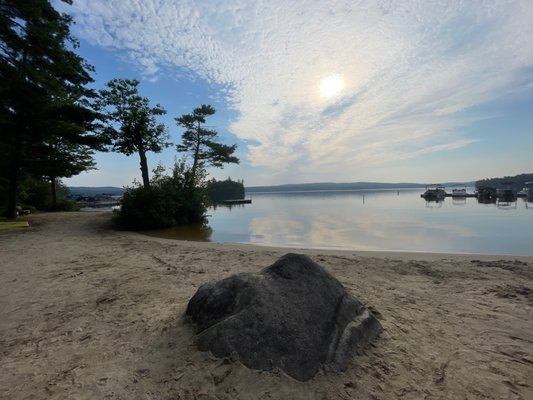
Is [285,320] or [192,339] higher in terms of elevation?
[285,320]

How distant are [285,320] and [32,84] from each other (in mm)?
15336

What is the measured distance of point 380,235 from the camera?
50.4ft

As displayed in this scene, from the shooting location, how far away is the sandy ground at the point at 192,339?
2.50 metres

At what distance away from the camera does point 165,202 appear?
17672 millimetres

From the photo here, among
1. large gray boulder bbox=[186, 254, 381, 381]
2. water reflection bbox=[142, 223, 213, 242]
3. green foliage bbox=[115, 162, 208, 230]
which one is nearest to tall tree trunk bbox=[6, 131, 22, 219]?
green foliage bbox=[115, 162, 208, 230]

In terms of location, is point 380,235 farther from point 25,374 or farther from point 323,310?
point 25,374

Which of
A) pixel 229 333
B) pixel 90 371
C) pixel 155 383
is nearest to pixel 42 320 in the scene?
pixel 90 371

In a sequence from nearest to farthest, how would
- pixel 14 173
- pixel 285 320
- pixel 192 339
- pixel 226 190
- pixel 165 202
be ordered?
pixel 285 320
pixel 192 339
pixel 14 173
pixel 165 202
pixel 226 190

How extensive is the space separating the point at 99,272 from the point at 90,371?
3986 millimetres

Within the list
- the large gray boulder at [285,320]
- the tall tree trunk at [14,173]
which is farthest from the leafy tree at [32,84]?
the large gray boulder at [285,320]

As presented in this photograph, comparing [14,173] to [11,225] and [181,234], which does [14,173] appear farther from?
[181,234]

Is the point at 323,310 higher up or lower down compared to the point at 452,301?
higher up

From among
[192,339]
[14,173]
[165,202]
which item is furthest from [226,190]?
[192,339]

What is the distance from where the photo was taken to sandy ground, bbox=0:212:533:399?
2.50 meters
